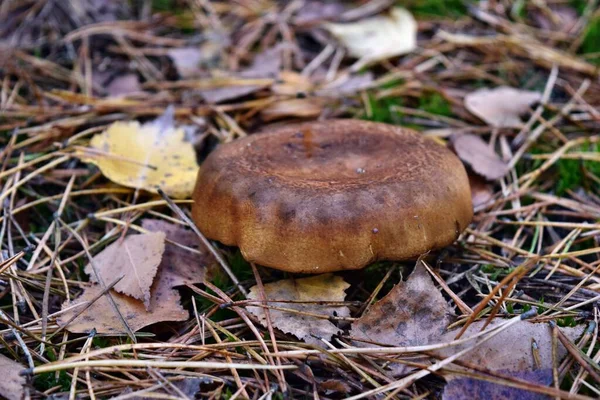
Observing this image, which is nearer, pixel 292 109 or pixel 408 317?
pixel 408 317

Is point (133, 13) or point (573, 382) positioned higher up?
point (133, 13)

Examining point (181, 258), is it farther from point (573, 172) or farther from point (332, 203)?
point (573, 172)

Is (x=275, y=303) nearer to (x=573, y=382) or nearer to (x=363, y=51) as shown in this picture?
(x=573, y=382)

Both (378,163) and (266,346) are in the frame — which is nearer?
(266,346)

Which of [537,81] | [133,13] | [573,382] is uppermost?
[133,13]

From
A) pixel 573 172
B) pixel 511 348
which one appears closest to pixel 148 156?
pixel 511 348

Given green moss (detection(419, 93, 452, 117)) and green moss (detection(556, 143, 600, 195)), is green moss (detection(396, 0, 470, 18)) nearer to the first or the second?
green moss (detection(419, 93, 452, 117))

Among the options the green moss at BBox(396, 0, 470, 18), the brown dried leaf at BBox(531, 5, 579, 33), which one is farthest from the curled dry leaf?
the brown dried leaf at BBox(531, 5, 579, 33)

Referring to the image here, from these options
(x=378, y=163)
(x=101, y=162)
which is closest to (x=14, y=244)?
(x=101, y=162)
